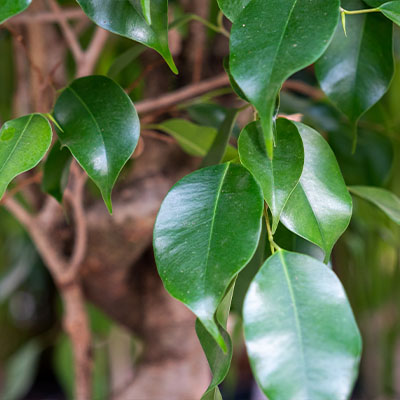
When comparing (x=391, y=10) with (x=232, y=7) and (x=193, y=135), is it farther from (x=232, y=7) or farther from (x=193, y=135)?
(x=193, y=135)

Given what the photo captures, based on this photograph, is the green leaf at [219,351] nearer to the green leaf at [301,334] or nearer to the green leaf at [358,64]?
the green leaf at [301,334]

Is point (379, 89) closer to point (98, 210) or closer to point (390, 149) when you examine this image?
point (390, 149)

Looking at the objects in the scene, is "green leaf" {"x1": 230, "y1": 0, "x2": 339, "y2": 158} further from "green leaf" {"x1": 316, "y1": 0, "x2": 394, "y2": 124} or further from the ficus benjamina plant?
"green leaf" {"x1": 316, "y1": 0, "x2": 394, "y2": 124}

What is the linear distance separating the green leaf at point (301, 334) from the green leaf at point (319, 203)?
0.14 feet

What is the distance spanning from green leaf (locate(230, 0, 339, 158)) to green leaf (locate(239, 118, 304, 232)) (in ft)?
0.10

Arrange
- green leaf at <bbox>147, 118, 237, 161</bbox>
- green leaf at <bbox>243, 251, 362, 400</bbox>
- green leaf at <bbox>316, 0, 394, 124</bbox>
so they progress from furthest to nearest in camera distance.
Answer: green leaf at <bbox>147, 118, 237, 161</bbox>, green leaf at <bbox>316, 0, 394, 124</bbox>, green leaf at <bbox>243, 251, 362, 400</bbox>

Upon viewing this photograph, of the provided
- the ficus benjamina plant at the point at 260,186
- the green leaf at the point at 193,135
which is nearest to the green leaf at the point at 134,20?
the ficus benjamina plant at the point at 260,186

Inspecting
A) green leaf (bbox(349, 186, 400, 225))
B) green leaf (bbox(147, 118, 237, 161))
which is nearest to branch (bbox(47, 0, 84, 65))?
green leaf (bbox(147, 118, 237, 161))

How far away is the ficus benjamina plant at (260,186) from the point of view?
0.74 feet

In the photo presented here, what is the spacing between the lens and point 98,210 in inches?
27.7

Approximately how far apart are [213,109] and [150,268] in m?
0.31

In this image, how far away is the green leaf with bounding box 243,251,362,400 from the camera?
0.21m

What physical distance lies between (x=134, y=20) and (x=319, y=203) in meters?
0.16

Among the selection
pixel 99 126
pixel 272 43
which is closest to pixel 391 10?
pixel 272 43
